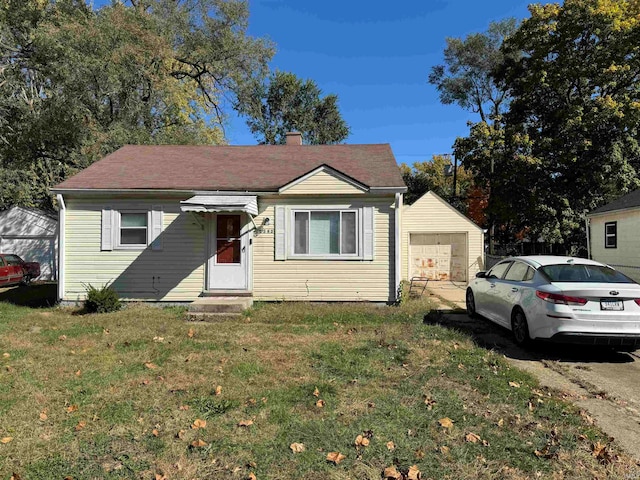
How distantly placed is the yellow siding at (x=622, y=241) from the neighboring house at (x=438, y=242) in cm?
510

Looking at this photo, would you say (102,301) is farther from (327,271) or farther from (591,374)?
(591,374)

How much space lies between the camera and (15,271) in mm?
17250

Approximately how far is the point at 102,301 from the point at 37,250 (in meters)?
16.1

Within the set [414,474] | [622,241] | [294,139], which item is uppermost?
[294,139]

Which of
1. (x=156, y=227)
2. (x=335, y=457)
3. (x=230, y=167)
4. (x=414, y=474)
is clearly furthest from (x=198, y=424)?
(x=230, y=167)

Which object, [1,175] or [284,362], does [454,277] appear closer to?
[284,362]

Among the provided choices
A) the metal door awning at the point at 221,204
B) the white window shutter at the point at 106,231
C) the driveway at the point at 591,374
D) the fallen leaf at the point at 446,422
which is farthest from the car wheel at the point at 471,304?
the white window shutter at the point at 106,231

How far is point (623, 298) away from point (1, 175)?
28.1m

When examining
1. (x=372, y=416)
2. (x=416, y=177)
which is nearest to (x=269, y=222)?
(x=372, y=416)

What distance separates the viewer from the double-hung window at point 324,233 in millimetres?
10352

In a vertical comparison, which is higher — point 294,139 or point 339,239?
point 294,139

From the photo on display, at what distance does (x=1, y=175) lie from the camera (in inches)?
882

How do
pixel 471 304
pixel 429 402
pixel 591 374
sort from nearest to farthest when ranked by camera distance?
pixel 429 402, pixel 591 374, pixel 471 304

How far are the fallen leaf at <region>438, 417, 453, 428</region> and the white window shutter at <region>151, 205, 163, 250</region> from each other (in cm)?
852
